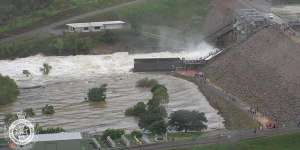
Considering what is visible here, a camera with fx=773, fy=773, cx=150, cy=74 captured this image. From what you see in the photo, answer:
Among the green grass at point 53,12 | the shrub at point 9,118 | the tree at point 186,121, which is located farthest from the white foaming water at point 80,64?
the tree at point 186,121

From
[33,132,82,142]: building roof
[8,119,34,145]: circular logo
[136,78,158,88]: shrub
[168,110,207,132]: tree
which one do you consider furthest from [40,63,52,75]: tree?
[8,119,34,145]: circular logo

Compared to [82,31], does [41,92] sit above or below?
below

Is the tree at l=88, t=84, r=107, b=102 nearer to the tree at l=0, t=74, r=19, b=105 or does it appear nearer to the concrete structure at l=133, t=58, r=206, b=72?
the tree at l=0, t=74, r=19, b=105

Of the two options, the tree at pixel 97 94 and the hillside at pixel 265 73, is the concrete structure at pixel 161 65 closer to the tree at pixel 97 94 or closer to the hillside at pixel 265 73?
the hillside at pixel 265 73

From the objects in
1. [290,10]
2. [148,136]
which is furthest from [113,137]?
[290,10]

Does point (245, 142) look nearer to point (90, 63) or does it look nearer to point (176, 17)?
point (90, 63)

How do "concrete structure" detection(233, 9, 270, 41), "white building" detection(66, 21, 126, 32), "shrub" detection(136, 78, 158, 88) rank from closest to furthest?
"shrub" detection(136, 78, 158, 88), "concrete structure" detection(233, 9, 270, 41), "white building" detection(66, 21, 126, 32)
